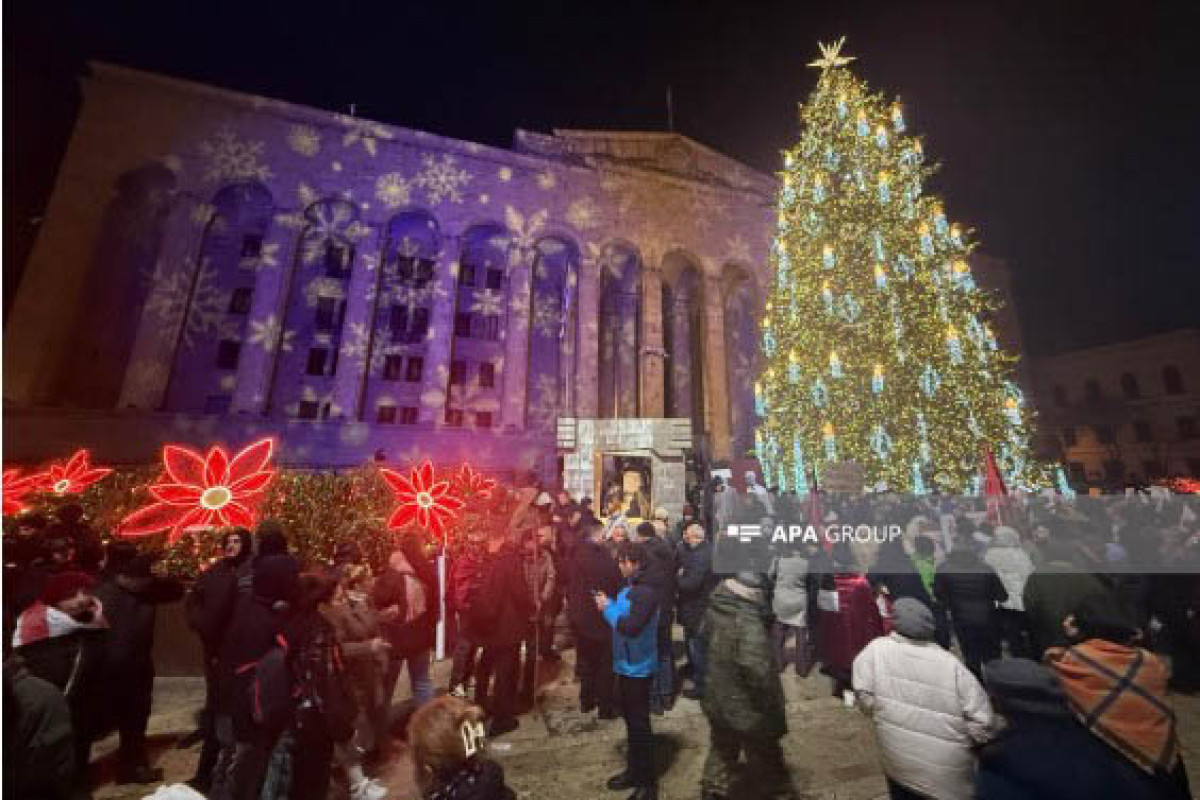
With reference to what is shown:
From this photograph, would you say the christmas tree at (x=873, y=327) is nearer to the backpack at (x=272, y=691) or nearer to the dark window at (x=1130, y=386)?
the backpack at (x=272, y=691)

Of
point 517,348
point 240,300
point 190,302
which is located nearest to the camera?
point 190,302

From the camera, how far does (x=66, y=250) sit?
20.3 meters

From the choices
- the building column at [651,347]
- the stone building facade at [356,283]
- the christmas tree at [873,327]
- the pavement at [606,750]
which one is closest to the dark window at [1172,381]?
the stone building facade at [356,283]

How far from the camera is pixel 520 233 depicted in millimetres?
25469

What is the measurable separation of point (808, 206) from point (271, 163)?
23660 mm

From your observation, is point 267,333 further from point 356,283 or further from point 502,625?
point 502,625

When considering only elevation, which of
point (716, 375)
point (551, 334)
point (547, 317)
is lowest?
point (716, 375)

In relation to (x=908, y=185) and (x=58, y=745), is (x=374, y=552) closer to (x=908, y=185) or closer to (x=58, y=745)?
(x=58, y=745)

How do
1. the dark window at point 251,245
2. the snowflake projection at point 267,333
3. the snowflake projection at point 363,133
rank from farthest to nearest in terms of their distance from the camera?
the dark window at point 251,245 < the snowflake projection at point 363,133 < the snowflake projection at point 267,333

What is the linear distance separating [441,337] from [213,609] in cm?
2062

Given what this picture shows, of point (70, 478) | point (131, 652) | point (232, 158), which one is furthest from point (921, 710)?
point (232, 158)

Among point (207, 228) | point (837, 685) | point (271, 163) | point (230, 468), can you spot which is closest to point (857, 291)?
point (837, 685)

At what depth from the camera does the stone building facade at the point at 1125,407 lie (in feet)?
121

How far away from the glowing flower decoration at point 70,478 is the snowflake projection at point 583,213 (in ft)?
71.3
